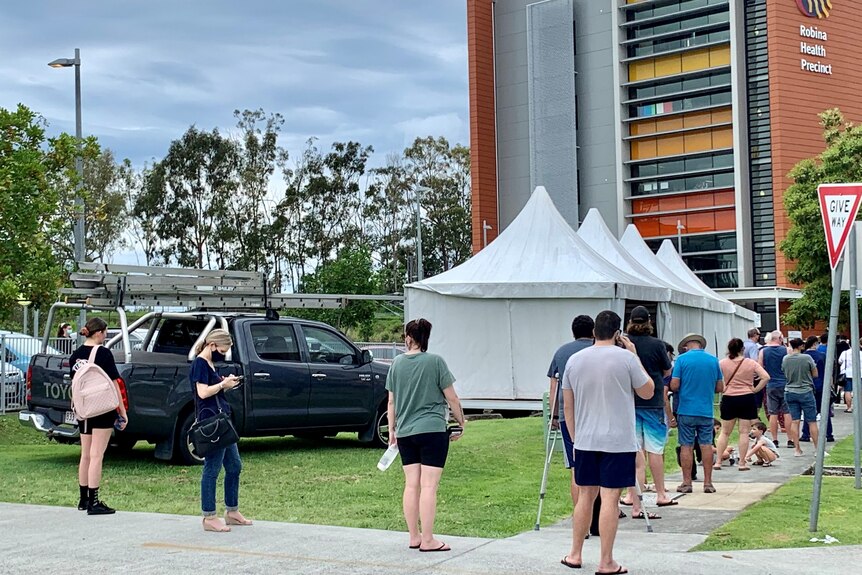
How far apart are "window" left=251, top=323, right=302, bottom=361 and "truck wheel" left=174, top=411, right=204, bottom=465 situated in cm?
139

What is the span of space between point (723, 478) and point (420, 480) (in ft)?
18.6

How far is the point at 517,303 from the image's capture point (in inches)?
838

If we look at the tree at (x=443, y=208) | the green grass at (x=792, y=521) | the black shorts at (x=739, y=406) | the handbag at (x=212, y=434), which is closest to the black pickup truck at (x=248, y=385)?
the handbag at (x=212, y=434)

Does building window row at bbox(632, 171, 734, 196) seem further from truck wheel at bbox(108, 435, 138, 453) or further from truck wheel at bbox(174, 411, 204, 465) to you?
truck wheel at bbox(174, 411, 204, 465)

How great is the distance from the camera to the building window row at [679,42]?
80000mm

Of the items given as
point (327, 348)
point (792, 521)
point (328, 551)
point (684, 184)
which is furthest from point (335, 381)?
point (684, 184)

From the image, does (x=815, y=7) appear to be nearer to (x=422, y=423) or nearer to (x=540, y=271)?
(x=540, y=271)

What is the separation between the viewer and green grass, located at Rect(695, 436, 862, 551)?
7.72 meters

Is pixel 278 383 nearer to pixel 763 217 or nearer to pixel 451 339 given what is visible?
pixel 451 339

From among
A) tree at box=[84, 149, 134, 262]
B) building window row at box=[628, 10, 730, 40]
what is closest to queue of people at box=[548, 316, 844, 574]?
tree at box=[84, 149, 134, 262]

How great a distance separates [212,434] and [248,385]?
511 centimetres

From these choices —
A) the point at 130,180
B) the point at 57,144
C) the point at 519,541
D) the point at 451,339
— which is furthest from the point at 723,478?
the point at 130,180

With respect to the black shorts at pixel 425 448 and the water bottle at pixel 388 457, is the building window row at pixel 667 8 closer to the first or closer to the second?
the water bottle at pixel 388 457

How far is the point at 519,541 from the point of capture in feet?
25.4
